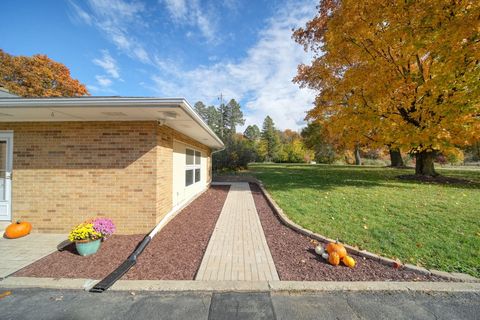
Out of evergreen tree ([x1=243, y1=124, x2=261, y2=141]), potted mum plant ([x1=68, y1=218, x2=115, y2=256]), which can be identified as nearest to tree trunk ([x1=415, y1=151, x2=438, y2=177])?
potted mum plant ([x1=68, y1=218, x2=115, y2=256])

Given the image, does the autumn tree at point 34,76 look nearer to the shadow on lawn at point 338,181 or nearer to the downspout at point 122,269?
the shadow on lawn at point 338,181

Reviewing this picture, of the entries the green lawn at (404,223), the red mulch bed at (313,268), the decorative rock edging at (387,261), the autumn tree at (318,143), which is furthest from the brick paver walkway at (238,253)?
the autumn tree at (318,143)

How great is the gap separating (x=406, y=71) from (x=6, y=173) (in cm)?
1477

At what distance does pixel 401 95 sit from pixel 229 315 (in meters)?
11.1

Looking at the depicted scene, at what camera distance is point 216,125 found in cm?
5953

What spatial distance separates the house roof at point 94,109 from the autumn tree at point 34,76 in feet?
77.8

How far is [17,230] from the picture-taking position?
4402 millimetres

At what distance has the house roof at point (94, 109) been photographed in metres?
3.55

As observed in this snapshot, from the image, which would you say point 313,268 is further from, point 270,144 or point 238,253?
point 270,144

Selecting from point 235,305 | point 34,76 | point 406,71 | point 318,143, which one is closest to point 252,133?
point 318,143

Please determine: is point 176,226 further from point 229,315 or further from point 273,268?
point 229,315

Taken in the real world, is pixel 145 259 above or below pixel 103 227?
below

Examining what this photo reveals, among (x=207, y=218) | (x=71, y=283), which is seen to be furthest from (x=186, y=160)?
(x=71, y=283)

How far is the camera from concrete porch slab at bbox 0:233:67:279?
3.33 m
